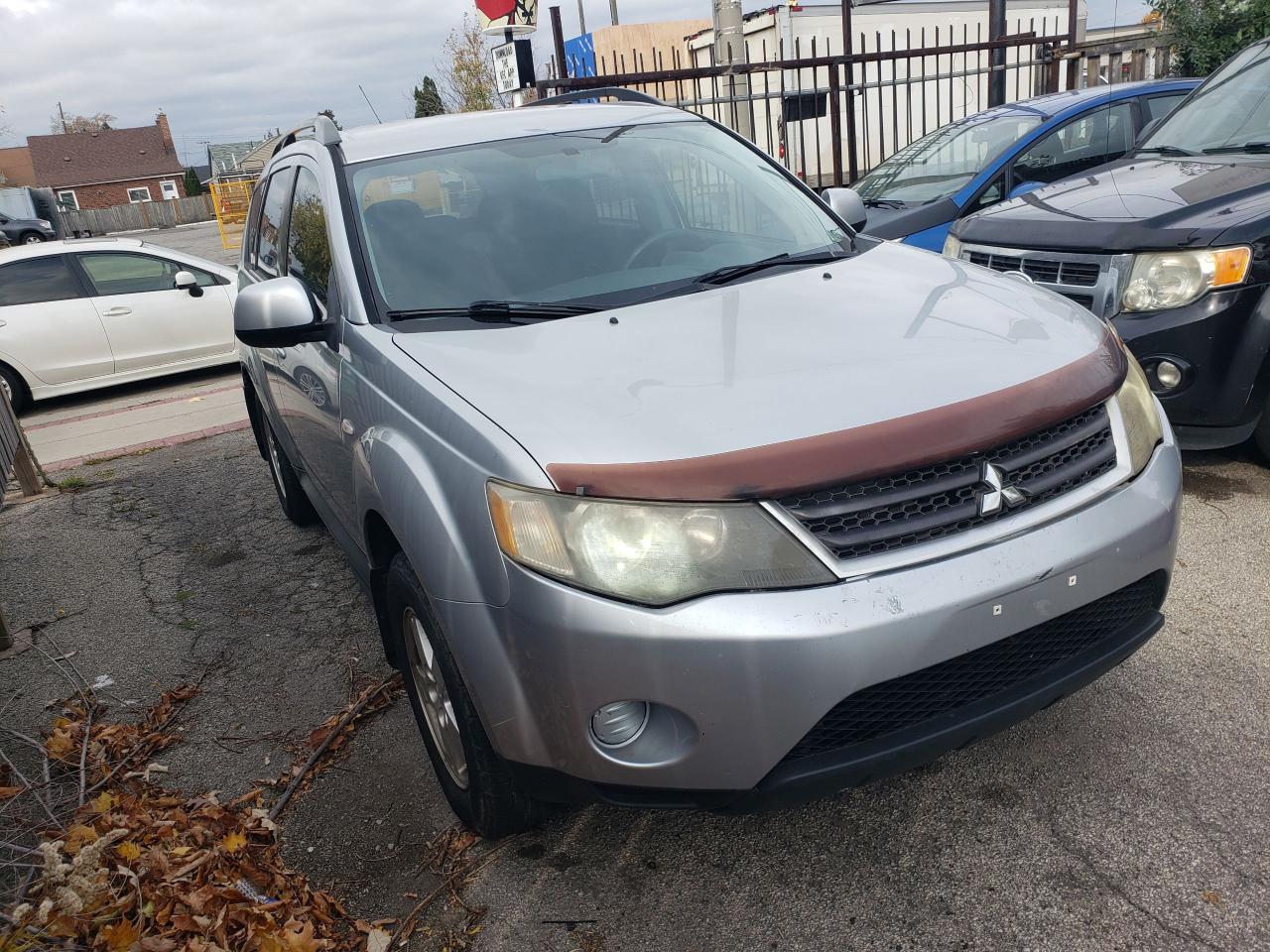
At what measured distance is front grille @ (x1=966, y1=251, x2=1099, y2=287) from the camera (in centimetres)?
452

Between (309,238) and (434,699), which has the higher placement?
(309,238)

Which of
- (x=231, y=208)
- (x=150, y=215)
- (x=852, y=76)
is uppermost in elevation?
(x=852, y=76)

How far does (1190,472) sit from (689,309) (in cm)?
305

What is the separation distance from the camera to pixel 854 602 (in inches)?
80.3

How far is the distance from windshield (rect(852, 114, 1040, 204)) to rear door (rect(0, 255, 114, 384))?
7.47 metres

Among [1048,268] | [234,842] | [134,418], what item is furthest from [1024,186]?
[134,418]

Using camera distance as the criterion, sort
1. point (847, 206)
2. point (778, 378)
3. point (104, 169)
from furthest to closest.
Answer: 1. point (104, 169)
2. point (847, 206)
3. point (778, 378)

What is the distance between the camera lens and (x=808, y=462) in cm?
206

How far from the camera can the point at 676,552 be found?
6.77 ft

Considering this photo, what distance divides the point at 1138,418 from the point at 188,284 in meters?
9.85

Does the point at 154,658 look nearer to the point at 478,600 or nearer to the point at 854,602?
the point at 478,600

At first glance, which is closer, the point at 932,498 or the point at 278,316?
the point at 932,498

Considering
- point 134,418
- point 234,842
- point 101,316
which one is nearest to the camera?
point 234,842

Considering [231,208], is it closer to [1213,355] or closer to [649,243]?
[649,243]
